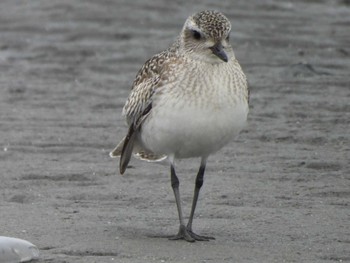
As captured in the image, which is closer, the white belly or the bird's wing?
the white belly

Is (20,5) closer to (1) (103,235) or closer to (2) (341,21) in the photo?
(2) (341,21)

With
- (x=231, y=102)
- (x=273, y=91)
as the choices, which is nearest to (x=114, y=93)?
(x=273, y=91)

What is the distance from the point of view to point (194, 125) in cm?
896

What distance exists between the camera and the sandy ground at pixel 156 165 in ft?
29.6

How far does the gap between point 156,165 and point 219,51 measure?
2547mm

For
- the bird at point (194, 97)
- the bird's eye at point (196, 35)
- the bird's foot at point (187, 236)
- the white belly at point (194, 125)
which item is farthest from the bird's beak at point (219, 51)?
the bird's foot at point (187, 236)

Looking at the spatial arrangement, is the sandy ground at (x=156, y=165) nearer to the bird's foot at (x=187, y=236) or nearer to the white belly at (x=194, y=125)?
the bird's foot at (x=187, y=236)

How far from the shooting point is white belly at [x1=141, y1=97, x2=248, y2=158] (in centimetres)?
895

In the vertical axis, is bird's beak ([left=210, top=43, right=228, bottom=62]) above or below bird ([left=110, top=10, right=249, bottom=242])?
above

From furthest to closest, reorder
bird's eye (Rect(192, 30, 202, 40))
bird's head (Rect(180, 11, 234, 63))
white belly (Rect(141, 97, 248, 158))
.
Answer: bird's eye (Rect(192, 30, 202, 40)) < bird's head (Rect(180, 11, 234, 63)) < white belly (Rect(141, 97, 248, 158))

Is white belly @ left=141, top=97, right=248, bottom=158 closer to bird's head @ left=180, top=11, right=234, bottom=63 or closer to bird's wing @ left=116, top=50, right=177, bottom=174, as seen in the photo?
bird's wing @ left=116, top=50, right=177, bottom=174

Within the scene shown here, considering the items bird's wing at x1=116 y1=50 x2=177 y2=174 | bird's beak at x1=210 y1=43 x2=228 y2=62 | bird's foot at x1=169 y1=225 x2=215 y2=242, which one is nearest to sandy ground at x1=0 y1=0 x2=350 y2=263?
bird's foot at x1=169 y1=225 x2=215 y2=242

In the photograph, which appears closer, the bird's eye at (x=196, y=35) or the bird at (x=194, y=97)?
the bird at (x=194, y=97)

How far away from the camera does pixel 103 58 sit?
16188 millimetres
